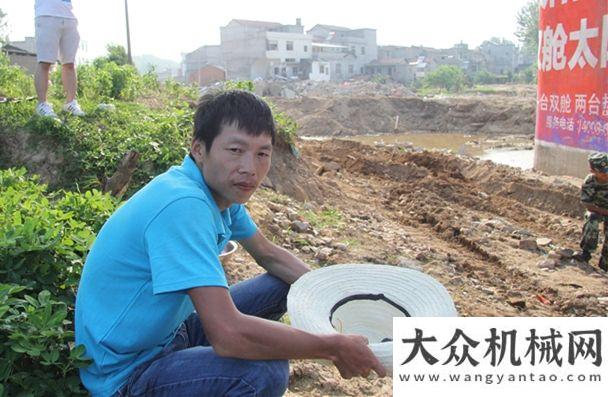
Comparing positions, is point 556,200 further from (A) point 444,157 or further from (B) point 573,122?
(A) point 444,157

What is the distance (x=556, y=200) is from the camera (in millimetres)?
9086

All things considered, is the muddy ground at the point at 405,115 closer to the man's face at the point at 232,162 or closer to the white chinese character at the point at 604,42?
the white chinese character at the point at 604,42

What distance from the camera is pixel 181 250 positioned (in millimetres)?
1759

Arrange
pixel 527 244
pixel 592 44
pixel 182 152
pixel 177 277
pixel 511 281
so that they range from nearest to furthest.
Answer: pixel 177 277 → pixel 182 152 → pixel 511 281 → pixel 527 244 → pixel 592 44

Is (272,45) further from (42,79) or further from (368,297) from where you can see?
(368,297)

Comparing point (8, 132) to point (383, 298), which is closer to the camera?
point (383, 298)

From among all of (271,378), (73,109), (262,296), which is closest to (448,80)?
(73,109)

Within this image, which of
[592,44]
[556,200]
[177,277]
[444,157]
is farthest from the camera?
[444,157]

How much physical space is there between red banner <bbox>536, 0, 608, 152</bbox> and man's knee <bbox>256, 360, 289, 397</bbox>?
8894 millimetres

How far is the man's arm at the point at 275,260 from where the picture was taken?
2578mm

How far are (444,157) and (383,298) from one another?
10102 mm

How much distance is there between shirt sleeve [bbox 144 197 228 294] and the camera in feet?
5.73

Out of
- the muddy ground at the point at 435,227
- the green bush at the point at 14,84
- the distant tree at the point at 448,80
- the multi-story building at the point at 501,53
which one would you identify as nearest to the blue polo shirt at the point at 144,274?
Answer: the muddy ground at the point at 435,227

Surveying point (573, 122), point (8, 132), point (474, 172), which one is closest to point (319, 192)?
point (8, 132)
